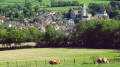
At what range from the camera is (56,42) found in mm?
72250

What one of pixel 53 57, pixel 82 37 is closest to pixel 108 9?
pixel 82 37

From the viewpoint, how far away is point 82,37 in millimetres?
69938

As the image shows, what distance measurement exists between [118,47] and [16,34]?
90.1 ft

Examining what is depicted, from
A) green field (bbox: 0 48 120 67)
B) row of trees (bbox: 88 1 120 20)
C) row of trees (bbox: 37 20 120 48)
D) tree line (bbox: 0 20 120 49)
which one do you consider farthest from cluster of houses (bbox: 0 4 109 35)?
green field (bbox: 0 48 120 67)

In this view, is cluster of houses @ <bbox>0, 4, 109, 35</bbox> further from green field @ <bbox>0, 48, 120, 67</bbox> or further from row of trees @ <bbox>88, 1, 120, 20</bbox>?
green field @ <bbox>0, 48, 120, 67</bbox>

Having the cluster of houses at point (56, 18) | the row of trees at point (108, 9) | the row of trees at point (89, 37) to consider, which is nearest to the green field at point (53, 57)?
the row of trees at point (89, 37)

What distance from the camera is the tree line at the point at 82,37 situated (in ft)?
211

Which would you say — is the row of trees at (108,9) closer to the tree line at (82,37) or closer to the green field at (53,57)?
the tree line at (82,37)

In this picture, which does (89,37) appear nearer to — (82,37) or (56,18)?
(82,37)

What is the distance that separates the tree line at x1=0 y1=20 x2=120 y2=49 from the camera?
64.3 meters

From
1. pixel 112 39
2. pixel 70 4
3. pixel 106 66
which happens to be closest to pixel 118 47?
pixel 112 39

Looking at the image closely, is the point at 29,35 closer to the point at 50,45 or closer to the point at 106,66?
the point at 50,45

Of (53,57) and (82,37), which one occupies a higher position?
(53,57)

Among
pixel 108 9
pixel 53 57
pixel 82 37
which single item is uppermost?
pixel 53 57
